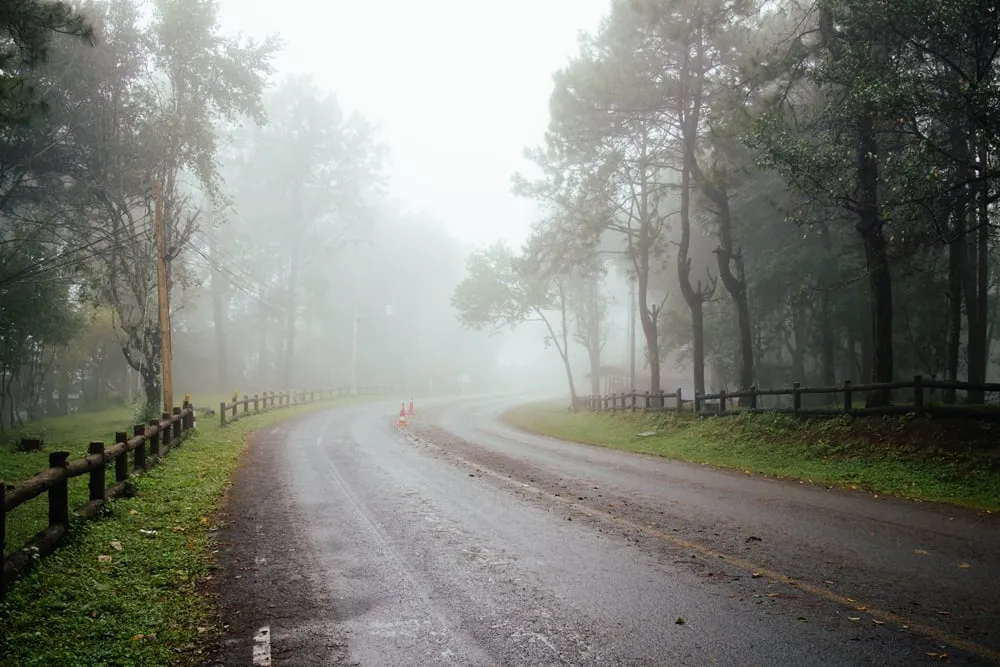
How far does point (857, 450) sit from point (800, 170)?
6.26 m

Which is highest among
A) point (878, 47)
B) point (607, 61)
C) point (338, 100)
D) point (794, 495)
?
point (338, 100)

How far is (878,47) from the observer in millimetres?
15602

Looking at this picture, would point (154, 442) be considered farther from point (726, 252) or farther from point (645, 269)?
point (645, 269)

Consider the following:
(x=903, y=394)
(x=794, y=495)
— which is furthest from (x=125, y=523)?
(x=903, y=394)

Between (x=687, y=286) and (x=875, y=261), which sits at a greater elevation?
(x=687, y=286)

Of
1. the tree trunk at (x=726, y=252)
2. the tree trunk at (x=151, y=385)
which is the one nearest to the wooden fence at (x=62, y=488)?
the tree trunk at (x=151, y=385)

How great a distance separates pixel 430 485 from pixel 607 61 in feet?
56.9

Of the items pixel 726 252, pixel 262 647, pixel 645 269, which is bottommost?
pixel 262 647

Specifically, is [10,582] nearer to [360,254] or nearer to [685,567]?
[685,567]

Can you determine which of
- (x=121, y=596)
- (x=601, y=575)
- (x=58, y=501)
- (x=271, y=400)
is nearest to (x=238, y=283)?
(x=271, y=400)

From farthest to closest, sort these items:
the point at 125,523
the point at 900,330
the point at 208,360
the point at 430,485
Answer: the point at 208,360 → the point at 900,330 → the point at 430,485 → the point at 125,523

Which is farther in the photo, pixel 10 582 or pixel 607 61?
pixel 607 61

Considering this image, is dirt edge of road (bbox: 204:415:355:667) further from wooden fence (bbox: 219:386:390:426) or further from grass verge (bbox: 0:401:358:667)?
wooden fence (bbox: 219:386:390:426)

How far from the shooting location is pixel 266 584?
6238mm
